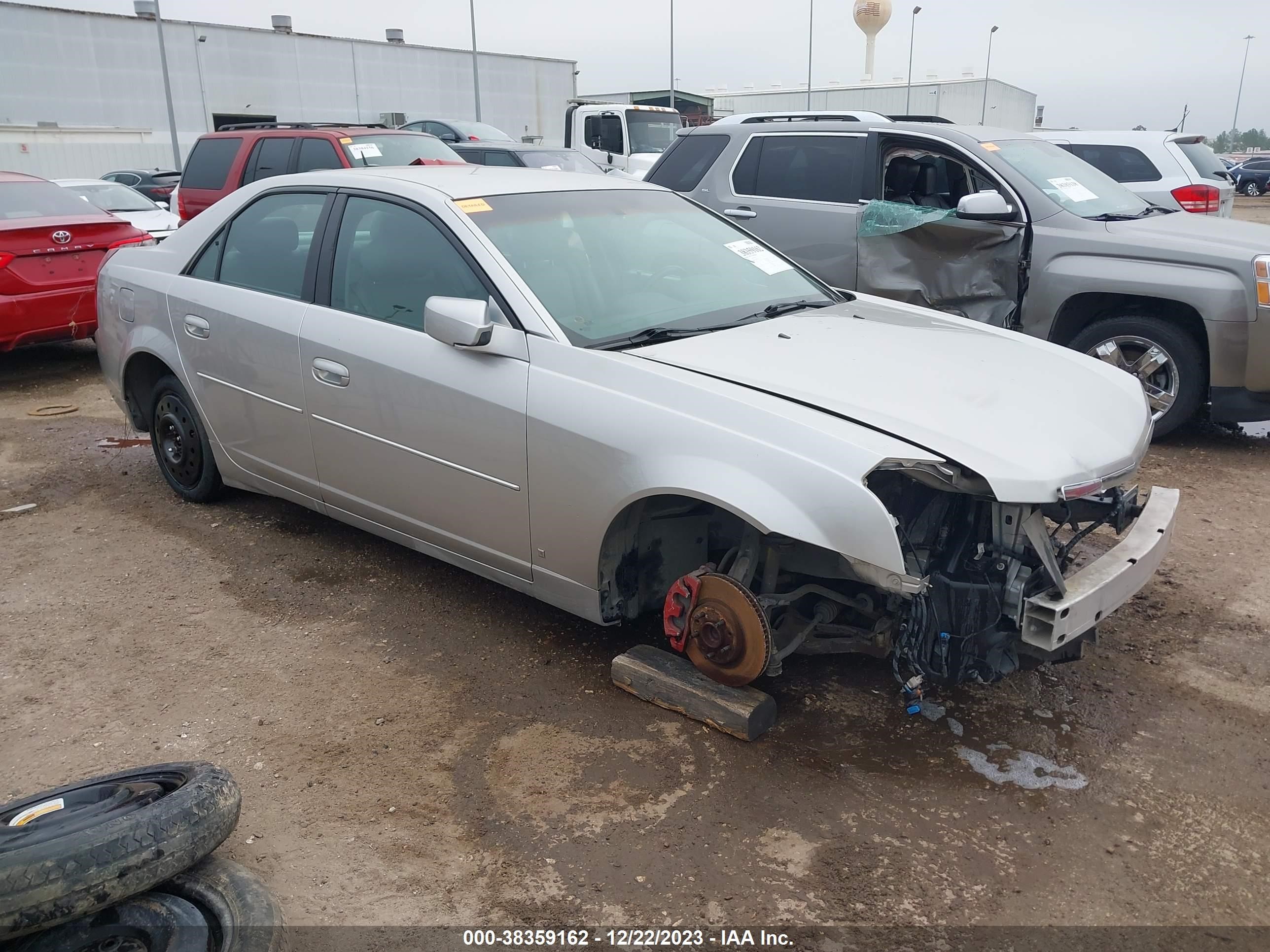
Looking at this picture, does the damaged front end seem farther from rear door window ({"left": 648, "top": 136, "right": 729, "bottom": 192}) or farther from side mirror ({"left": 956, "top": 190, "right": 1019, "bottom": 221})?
rear door window ({"left": 648, "top": 136, "right": 729, "bottom": 192})

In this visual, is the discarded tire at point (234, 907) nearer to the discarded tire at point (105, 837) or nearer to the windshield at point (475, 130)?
the discarded tire at point (105, 837)

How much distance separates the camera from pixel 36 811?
262 centimetres

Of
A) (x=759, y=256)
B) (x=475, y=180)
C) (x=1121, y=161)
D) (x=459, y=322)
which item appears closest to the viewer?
(x=459, y=322)

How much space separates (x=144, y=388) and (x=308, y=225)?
1.66 metres

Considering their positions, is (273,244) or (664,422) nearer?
(664,422)

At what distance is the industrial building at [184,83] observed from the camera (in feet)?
102

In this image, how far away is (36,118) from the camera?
31.8 metres

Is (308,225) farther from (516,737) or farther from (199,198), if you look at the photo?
(199,198)

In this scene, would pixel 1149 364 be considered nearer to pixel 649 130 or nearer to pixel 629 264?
pixel 629 264

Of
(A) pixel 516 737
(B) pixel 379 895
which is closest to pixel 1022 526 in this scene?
(A) pixel 516 737

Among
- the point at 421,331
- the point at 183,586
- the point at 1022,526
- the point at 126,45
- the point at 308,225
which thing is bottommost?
the point at 183,586

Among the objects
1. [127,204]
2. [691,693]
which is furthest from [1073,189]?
[127,204]

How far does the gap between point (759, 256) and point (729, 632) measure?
1936 millimetres

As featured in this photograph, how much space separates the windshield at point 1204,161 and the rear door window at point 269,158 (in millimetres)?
9606
